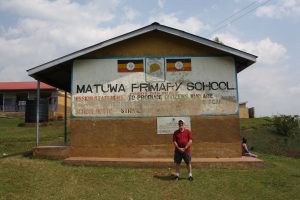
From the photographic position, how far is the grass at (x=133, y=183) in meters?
8.17

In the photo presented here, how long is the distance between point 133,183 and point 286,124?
1867 centimetres

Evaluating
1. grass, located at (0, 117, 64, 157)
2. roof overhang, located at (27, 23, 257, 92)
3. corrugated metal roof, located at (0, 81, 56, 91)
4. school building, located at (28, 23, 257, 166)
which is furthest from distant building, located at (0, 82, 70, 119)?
school building, located at (28, 23, 257, 166)

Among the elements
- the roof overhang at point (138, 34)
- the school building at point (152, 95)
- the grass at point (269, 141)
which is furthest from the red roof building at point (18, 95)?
the school building at point (152, 95)

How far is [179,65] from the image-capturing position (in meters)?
12.0

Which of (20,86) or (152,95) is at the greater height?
(20,86)

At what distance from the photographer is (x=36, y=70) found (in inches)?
480

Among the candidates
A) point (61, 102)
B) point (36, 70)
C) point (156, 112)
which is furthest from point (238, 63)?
point (61, 102)

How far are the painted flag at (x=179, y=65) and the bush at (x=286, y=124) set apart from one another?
15454 mm

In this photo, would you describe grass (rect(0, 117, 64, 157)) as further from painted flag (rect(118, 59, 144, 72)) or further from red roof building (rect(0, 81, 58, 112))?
red roof building (rect(0, 81, 58, 112))

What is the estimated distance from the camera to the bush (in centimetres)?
2462

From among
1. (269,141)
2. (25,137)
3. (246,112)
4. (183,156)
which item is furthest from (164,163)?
(246,112)

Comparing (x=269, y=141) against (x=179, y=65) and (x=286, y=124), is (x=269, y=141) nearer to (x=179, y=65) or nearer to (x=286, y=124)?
(x=286, y=124)

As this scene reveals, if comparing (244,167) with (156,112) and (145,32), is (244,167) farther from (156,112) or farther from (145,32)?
(145,32)

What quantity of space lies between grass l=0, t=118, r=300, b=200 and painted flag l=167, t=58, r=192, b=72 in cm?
357
